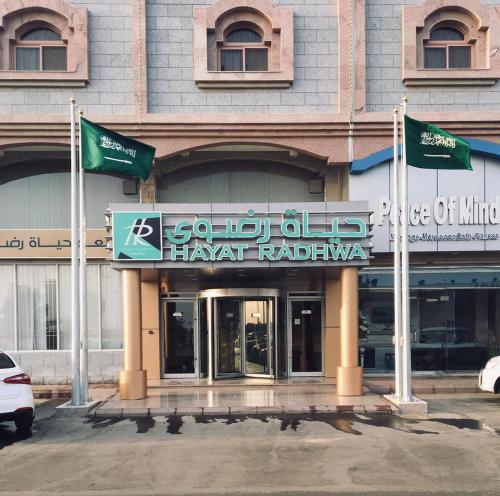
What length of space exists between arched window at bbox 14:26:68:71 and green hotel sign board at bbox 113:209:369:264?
5.46 meters

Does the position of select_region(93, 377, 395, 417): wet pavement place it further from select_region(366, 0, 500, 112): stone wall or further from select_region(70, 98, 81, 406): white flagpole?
select_region(366, 0, 500, 112): stone wall

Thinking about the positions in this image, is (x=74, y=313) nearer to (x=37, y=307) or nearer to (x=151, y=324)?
(x=151, y=324)

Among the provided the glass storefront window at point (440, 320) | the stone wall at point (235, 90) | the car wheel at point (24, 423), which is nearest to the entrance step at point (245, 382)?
the glass storefront window at point (440, 320)

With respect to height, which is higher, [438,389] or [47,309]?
[47,309]

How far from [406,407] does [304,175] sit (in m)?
7.66

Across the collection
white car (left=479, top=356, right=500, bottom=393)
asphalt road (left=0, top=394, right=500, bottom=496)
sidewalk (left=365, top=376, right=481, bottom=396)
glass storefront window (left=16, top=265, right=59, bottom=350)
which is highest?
glass storefront window (left=16, top=265, right=59, bottom=350)

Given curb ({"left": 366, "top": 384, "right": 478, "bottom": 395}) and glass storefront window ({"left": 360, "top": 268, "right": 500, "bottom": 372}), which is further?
glass storefront window ({"left": 360, "top": 268, "right": 500, "bottom": 372})

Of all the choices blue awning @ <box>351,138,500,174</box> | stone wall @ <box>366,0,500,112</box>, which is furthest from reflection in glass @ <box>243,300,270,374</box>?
stone wall @ <box>366,0,500,112</box>

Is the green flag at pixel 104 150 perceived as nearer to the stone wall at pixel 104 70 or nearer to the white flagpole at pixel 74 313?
the white flagpole at pixel 74 313

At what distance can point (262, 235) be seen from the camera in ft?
45.4

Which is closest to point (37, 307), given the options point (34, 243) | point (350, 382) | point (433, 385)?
point (34, 243)

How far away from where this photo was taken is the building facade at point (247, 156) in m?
15.5

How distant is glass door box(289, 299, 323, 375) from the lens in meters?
16.7

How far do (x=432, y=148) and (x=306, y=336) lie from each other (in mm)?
6772
